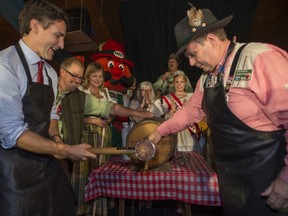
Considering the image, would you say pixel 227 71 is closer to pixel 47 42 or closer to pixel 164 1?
pixel 47 42

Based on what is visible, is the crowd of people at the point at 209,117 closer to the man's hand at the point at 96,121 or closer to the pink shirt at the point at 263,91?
the pink shirt at the point at 263,91

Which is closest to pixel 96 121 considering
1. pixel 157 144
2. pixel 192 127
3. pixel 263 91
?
pixel 157 144

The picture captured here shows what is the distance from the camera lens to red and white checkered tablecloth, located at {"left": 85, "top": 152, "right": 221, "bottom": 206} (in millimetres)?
2084

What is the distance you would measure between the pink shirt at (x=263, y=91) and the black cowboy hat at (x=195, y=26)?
0.77 ft

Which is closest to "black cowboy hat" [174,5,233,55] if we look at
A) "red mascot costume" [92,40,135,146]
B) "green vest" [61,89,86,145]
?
"green vest" [61,89,86,145]

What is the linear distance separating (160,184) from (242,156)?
907 millimetres

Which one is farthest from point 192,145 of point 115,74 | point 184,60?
point 184,60

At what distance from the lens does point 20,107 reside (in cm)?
152

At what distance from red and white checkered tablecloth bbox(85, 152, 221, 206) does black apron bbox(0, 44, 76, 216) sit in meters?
0.48

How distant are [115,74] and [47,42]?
3.08m

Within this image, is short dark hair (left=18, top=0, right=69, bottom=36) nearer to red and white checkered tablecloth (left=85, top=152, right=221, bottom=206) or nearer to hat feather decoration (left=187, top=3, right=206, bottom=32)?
hat feather decoration (left=187, top=3, right=206, bottom=32)

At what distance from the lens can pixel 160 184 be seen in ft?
7.13

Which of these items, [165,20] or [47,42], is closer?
[47,42]

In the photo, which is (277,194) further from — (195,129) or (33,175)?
(195,129)
